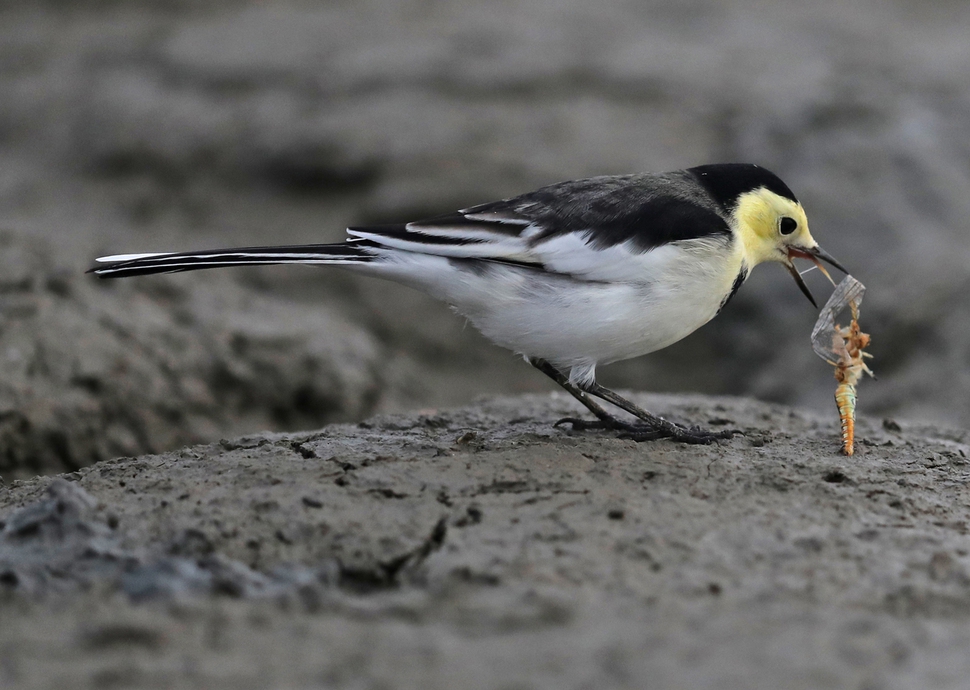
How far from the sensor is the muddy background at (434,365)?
3139mm

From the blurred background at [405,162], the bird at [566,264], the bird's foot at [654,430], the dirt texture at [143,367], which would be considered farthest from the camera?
the blurred background at [405,162]

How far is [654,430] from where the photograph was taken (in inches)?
203

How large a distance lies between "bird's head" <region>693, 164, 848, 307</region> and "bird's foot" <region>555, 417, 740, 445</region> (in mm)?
894

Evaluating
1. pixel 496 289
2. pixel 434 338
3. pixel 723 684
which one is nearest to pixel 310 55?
pixel 434 338

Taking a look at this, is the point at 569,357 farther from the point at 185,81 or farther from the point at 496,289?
the point at 185,81

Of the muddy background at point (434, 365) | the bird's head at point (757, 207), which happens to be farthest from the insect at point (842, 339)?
the muddy background at point (434, 365)

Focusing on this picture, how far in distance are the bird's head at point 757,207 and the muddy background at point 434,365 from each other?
976 millimetres

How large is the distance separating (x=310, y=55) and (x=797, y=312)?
20.5ft

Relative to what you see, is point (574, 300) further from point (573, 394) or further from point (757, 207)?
point (757, 207)

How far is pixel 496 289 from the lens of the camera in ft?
15.7

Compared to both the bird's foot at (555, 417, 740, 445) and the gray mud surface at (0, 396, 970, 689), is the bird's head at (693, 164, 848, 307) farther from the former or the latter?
the gray mud surface at (0, 396, 970, 689)

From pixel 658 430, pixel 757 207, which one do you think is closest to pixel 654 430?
pixel 658 430

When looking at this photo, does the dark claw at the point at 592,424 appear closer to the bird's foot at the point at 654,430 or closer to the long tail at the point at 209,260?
the bird's foot at the point at 654,430

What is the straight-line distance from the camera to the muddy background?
3139 millimetres
